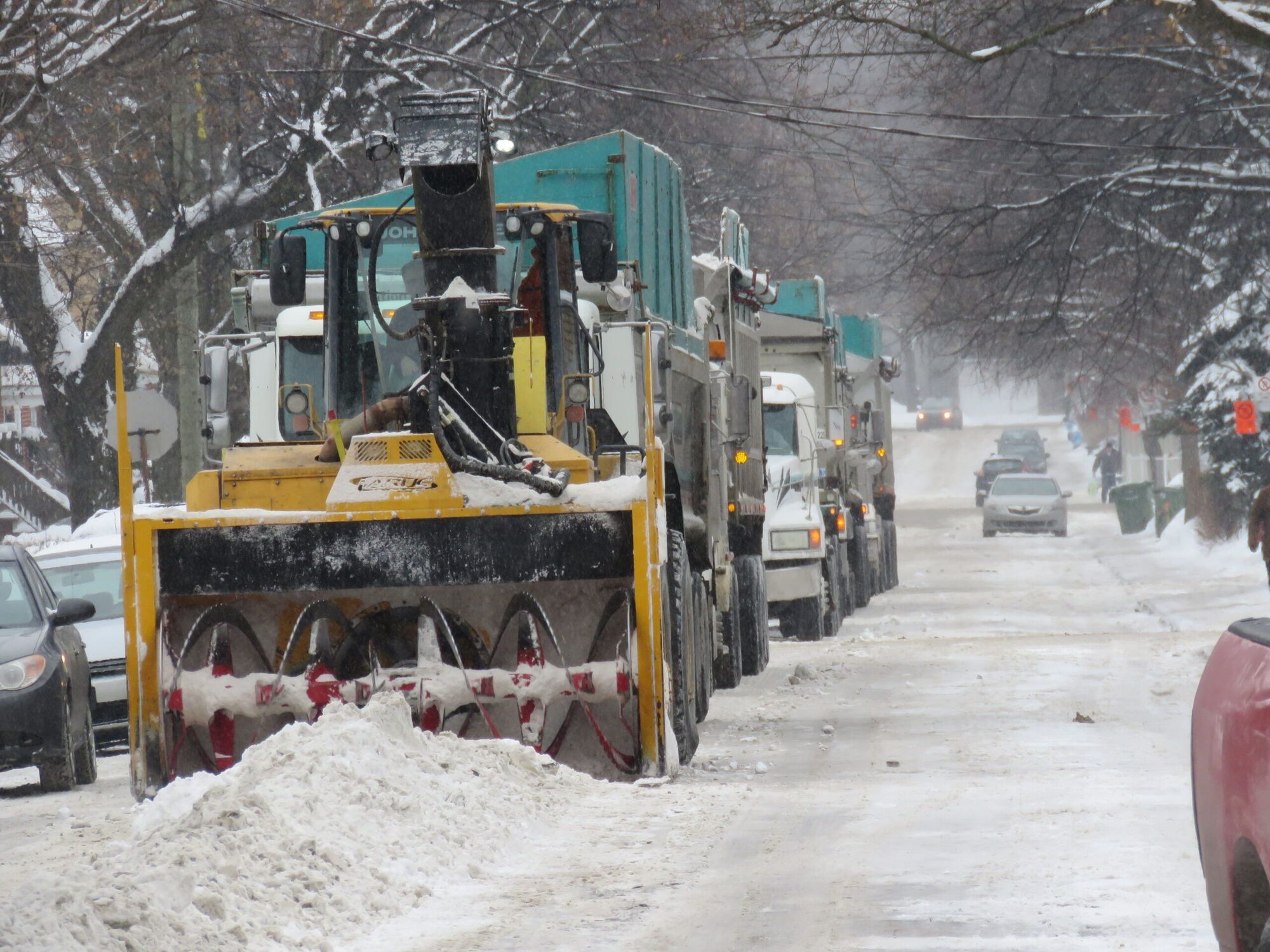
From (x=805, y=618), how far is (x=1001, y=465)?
135ft

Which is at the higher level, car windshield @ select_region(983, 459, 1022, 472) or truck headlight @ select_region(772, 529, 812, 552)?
car windshield @ select_region(983, 459, 1022, 472)

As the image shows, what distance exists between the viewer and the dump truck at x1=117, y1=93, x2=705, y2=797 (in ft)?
30.2

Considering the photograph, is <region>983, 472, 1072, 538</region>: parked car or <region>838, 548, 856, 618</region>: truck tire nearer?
<region>838, 548, 856, 618</region>: truck tire

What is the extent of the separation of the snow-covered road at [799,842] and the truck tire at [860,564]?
10.8m

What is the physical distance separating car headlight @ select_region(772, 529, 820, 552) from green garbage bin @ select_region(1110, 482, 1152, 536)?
26.8m

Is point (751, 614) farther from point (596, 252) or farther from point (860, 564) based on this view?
point (860, 564)

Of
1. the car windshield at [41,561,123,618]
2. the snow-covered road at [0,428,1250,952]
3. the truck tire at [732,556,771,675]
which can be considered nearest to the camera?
the snow-covered road at [0,428,1250,952]

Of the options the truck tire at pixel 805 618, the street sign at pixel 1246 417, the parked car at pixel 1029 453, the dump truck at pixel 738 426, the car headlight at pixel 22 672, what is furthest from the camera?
the parked car at pixel 1029 453

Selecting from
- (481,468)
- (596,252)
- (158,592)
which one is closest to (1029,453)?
(596,252)

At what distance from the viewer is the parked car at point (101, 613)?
1366cm

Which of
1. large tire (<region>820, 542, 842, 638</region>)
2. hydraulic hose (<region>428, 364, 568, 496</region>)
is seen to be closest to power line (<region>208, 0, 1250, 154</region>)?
large tire (<region>820, 542, 842, 638</region>)

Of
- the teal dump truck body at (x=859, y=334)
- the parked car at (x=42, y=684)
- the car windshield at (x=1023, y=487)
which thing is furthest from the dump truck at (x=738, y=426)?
the car windshield at (x=1023, y=487)

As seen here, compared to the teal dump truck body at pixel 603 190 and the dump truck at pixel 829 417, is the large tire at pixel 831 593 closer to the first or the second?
the dump truck at pixel 829 417

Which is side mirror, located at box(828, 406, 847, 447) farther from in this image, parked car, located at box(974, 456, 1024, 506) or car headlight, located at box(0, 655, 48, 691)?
parked car, located at box(974, 456, 1024, 506)
